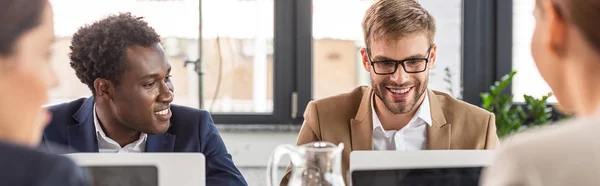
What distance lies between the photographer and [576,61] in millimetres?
790

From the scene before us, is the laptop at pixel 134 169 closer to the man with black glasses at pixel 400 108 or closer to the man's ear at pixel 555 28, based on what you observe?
the man's ear at pixel 555 28

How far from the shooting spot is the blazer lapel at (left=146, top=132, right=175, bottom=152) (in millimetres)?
2068

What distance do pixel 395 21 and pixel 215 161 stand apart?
2.17 feet

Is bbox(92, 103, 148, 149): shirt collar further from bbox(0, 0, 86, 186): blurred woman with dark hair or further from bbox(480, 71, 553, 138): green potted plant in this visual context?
bbox(480, 71, 553, 138): green potted plant

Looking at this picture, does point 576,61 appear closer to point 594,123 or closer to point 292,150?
point 594,123

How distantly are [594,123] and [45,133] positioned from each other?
5.56ft

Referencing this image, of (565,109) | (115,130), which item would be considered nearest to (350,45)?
(115,130)

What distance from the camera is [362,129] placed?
2.12 meters

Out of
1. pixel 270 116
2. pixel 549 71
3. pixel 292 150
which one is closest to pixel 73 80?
pixel 270 116

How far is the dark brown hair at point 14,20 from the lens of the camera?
0.59m

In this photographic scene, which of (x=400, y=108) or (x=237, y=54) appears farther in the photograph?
(x=237, y=54)

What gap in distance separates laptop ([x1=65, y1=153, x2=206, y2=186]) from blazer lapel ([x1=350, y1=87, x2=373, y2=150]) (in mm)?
920

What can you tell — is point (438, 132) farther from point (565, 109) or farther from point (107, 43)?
point (565, 109)

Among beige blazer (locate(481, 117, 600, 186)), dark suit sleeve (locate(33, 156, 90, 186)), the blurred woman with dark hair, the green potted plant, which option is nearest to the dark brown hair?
the blurred woman with dark hair
